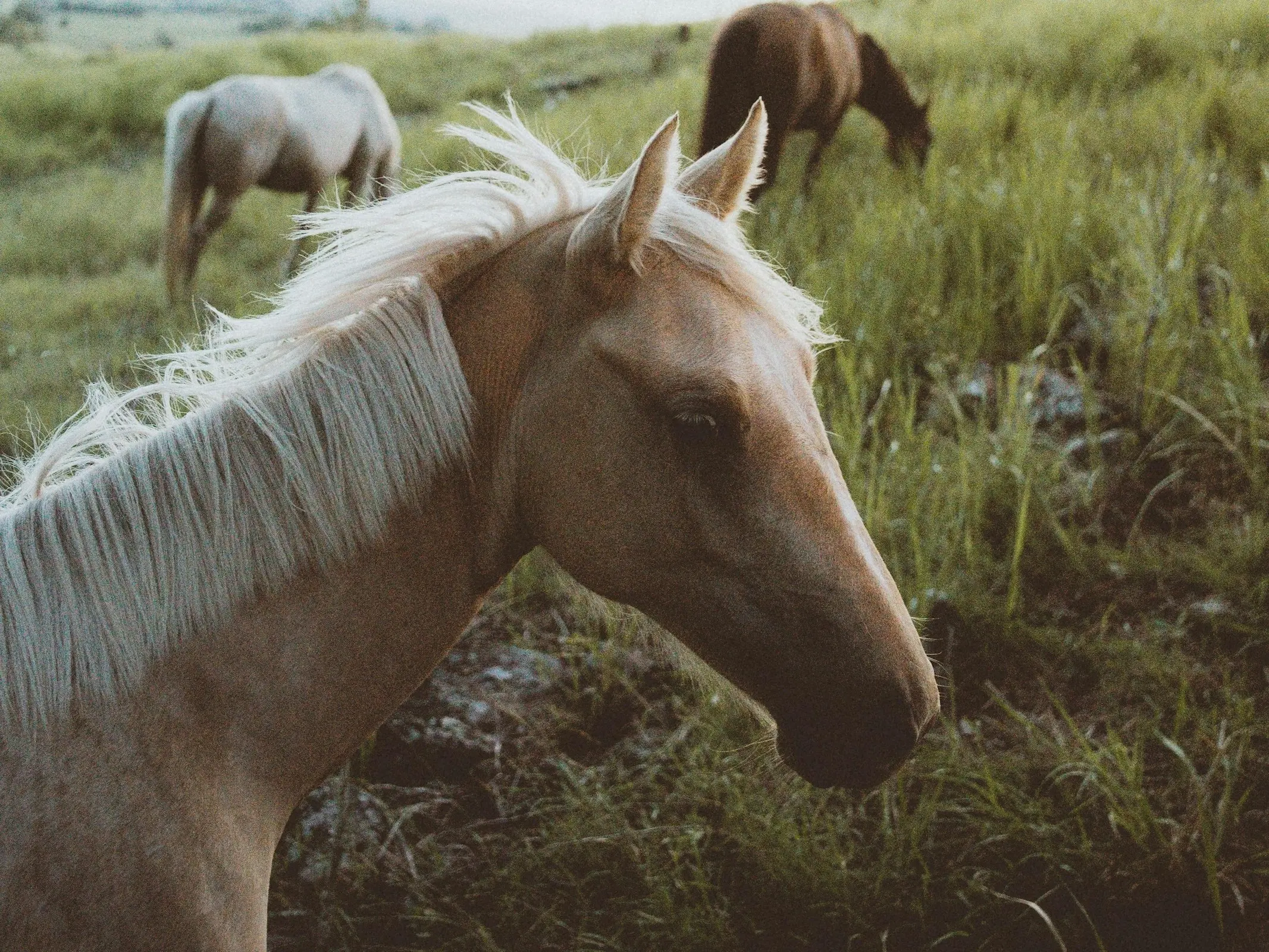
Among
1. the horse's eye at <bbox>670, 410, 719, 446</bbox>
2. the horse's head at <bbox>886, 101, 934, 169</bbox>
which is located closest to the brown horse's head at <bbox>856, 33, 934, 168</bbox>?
the horse's head at <bbox>886, 101, 934, 169</bbox>

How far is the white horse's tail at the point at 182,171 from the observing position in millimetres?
5348

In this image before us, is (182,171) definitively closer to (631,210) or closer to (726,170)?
(726,170)

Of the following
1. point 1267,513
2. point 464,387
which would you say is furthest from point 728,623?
point 1267,513

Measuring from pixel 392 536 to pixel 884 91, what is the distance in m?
5.76

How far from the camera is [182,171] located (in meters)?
5.55

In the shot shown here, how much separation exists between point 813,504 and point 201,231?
18.7ft

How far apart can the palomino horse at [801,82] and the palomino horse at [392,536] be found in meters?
4.24

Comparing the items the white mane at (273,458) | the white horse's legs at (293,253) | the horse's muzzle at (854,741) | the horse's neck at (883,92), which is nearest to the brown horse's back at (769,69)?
the horse's neck at (883,92)

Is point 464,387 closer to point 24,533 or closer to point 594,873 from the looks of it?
point 24,533

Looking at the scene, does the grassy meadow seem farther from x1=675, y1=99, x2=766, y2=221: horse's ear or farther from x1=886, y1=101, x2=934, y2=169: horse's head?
x1=675, y1=99, x2=766, y2=221: horse's ear

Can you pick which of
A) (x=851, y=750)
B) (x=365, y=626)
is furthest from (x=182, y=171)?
(x=851, y=750)

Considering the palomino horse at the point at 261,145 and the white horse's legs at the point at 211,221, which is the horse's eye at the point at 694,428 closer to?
the palomino horse at the point at 261,145

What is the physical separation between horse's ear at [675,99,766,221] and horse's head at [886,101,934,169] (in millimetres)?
4322

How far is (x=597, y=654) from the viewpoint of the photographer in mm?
2545
